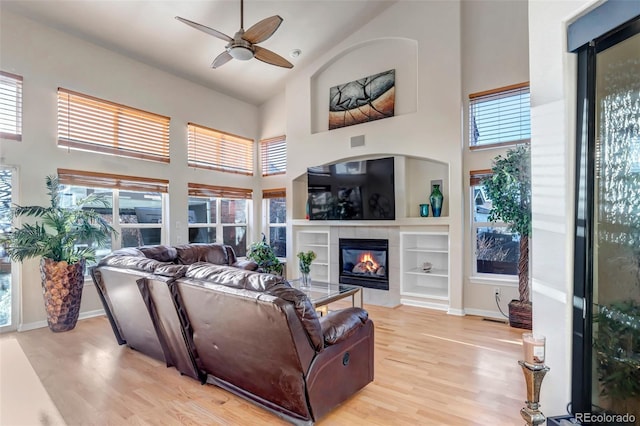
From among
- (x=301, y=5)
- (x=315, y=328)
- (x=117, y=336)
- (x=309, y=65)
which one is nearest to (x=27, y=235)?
(x=117, y=336)

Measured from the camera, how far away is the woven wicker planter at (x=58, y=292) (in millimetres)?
4148

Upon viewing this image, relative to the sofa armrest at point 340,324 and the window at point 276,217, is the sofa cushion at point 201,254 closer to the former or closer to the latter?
the window at point 276,217

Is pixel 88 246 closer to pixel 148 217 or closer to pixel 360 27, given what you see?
pixel 148 217

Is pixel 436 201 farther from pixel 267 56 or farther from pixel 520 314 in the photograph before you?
pixel 267 56

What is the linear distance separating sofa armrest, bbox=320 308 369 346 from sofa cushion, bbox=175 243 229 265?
3.45m

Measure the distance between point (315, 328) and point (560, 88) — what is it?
6.54 feet

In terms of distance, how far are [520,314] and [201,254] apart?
4.62 m

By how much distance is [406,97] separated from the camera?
17.9 feet

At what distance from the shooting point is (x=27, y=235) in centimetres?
404

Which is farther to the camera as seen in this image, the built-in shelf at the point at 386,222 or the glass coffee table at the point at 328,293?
the built-in shelf at the point at 386,222

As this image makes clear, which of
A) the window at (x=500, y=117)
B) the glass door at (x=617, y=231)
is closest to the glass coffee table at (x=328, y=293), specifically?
the glass door at (x=617, y=231)

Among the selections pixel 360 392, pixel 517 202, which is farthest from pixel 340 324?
pixel 517 202

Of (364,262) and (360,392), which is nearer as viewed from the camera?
(360,392)

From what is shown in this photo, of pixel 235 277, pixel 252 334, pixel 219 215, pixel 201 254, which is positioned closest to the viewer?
pixel 252 334
